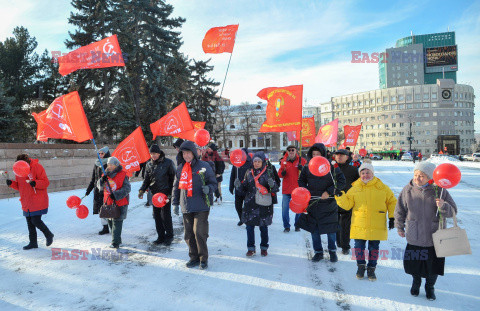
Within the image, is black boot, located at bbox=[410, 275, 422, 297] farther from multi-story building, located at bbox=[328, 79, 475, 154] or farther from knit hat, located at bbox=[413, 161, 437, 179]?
multi-story building, located at bbox=[328, 79, 475, 154]

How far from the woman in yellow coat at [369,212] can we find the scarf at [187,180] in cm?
206

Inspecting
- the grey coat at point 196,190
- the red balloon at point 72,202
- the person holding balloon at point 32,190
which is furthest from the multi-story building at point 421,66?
the person holding balloon at point 32,190

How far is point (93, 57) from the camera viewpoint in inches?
254

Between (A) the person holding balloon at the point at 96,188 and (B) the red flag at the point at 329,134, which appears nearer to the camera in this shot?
(A) the person holding balloon at the point at 96,188

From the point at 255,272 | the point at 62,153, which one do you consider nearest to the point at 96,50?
the point at 255,272

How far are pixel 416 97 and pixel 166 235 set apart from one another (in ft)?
349

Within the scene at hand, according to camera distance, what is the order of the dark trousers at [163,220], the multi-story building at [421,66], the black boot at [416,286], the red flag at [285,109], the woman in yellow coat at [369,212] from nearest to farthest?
1. the black boot at [416,286]
2. the woman in yellow coat at [369,212]
3. the dark trousers at [163,220]
4. the red flag at [285,109]
5. the multi-story building at [421,66]

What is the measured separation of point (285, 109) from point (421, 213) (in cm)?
528

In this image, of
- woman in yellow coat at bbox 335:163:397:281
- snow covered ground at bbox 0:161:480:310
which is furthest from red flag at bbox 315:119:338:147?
woman in yellow coat at bbox 335:163:397:281

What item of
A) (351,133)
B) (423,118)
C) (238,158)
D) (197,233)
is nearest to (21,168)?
(197,233)

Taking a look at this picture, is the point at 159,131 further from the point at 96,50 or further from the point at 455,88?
the point at 455,88

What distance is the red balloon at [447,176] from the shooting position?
3.13 metres

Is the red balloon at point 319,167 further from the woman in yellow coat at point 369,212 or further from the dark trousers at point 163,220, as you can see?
the dark trousers at point 163,220

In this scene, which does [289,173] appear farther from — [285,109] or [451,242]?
[451,242]
